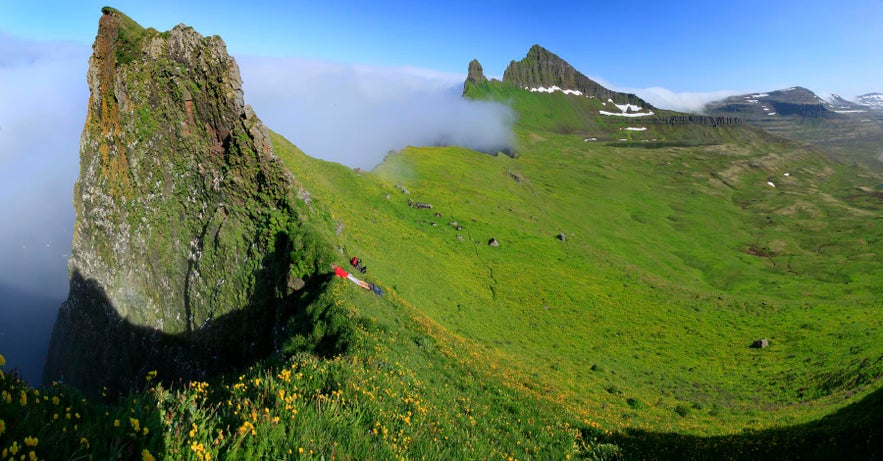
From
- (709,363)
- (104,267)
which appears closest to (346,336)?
(104,267)

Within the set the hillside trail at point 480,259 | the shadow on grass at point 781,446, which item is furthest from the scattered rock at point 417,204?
the shadow on grass at point 781,446

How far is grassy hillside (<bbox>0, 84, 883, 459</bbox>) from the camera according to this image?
6.84 m

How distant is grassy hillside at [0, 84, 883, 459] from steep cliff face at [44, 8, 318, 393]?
154 inches

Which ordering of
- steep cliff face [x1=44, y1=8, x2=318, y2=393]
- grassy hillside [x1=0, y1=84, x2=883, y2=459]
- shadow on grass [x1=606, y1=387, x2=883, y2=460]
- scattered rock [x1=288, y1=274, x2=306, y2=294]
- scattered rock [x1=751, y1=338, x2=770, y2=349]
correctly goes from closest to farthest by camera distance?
1. grassy hillside [x1=0, y1=84, x2=883, y2=459]
2. shadow on grass [x1=606, y1=387, x2=883, y2=460]
3. scattered rock [x1=288, y1=274, x2=306, y2=294]
4. steep cliff face [x1=44, y1=8, x2=318, y2=393]
5. scattered rock [x1=751, y1=338, x2=770, y2=349]

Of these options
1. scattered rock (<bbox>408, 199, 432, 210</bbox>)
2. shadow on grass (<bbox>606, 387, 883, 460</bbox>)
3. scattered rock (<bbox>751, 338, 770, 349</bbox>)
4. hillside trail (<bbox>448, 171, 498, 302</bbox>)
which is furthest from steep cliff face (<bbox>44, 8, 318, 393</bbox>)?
scattered rock (<bbox>751, 338, 770, 349</bbox>)

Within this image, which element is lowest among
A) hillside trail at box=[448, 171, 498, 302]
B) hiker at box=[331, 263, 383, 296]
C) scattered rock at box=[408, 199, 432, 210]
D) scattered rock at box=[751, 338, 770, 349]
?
scattered rock at box=[751, 338, 770, 349]

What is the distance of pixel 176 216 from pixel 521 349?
113 feet

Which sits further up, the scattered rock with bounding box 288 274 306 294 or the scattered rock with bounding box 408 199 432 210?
the scattered rock with bounding box 288 274 306 294

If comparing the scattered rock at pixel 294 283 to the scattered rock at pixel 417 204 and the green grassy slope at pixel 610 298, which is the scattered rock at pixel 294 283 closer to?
the green grassy slope at pixel 610 298

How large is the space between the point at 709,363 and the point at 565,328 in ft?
60.0

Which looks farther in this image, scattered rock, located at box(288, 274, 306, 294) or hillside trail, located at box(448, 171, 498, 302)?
hillside trail, located at box(448, 171, 498, 302)

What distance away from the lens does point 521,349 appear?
44875 mm

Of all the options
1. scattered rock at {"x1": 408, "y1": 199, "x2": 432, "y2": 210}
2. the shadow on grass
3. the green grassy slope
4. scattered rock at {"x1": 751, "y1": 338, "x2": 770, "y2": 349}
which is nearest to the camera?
the shadow on grass

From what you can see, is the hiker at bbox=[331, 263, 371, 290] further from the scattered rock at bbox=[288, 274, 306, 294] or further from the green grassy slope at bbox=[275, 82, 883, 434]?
the green grassy slope at bbox=[275, 82, 883, 434]
